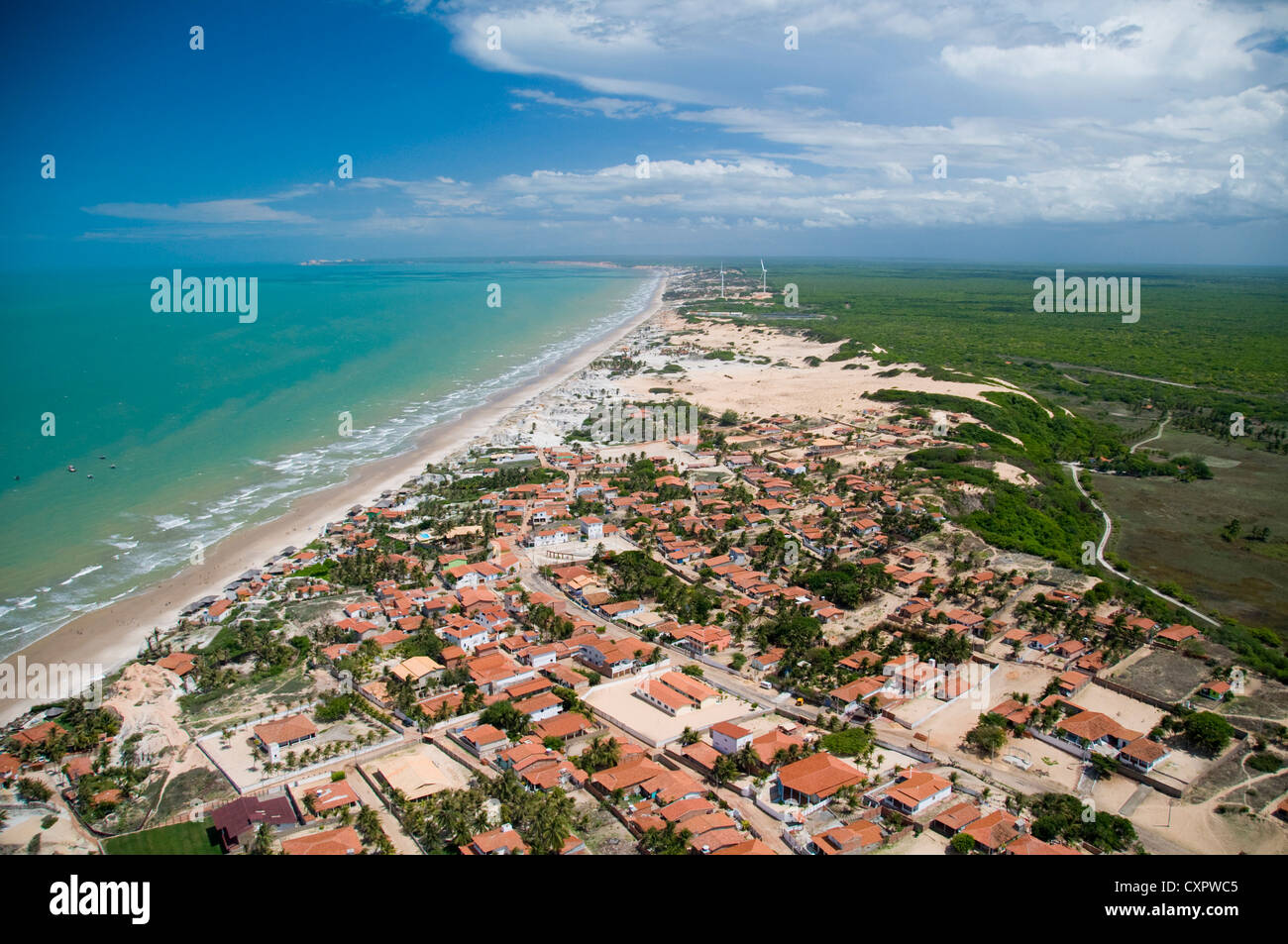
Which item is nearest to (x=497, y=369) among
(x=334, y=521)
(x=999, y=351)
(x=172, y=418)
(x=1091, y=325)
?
(x=172, y=418)

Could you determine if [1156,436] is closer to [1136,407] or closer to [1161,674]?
[1136,407]

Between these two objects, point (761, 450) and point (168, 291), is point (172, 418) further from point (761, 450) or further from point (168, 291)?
point (168, 291)

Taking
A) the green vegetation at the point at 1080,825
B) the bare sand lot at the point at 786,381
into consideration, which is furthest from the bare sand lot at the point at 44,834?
the bare sand lot at the point at 786,381

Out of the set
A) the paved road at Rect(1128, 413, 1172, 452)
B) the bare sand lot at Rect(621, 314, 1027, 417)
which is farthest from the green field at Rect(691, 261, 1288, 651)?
the bare sand lot at Rect(621, 314, 1027, 417)

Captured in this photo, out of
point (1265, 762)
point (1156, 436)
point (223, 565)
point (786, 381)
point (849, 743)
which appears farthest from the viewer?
point (786, 381)

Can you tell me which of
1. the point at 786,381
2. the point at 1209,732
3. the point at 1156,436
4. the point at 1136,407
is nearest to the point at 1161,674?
the point at 1209,732

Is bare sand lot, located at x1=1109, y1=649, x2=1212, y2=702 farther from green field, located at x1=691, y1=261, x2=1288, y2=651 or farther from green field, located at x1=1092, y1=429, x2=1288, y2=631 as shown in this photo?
green field, located at x1=1092, y1=429, x2=1288, y2=631
